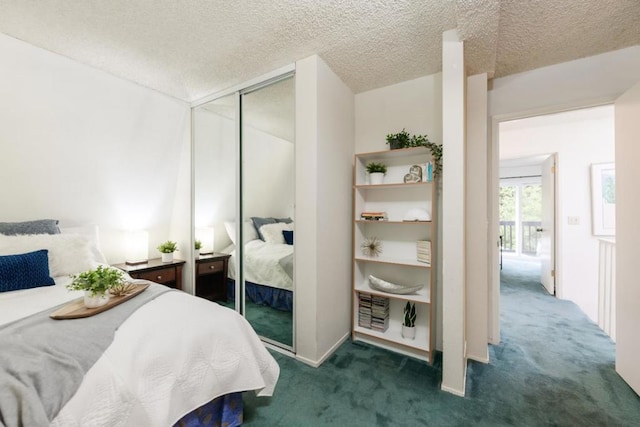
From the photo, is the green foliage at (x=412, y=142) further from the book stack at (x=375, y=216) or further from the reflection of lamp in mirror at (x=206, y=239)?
the reflection of lamp in mirror at (x=206, y=239)

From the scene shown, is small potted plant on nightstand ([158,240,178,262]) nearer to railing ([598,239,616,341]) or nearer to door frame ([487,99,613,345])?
door frame ([487,99,613,345])

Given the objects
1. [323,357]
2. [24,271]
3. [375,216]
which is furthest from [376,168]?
[24,271]

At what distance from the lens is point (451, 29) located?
5.96 ft

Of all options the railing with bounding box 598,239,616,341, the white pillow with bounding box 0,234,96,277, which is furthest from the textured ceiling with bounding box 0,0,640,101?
the railing with bounding box 598,239,616,341

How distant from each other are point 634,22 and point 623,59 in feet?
1.25

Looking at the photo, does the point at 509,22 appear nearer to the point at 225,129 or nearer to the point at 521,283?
the point at 225,129

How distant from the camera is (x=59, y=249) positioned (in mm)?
2010

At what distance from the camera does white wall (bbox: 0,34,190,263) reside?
6.79ft

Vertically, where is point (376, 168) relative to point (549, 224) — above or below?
above

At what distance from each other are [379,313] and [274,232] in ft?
4.07

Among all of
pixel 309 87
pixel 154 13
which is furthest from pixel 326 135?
pixel 154 13

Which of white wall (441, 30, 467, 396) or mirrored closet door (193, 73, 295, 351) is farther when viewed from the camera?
mirrored closet door (193, 73, 295, 351)

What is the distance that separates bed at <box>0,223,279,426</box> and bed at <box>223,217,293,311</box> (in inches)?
35.8

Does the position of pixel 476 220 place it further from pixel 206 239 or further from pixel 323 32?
pixel 206 239
